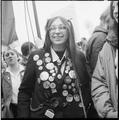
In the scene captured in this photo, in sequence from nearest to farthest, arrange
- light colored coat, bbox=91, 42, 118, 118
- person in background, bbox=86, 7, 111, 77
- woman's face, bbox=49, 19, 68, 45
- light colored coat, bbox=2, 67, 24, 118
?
light colored coat, bbox=91, 42, 118, 118 → person in background, bbox=86, 7, 111, 77 → woman's face, bbox=49, 19, 68, 45 → light colored coat, bbox=2, 67, 24, 118

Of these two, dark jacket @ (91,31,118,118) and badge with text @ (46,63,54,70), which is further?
badge with text @ (46,63,54,70)

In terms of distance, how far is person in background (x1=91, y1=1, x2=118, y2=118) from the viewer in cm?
196

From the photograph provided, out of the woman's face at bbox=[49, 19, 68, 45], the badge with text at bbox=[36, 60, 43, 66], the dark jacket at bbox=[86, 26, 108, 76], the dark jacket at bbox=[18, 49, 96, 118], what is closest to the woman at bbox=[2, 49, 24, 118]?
the dark jacket at bbox=[18, 49, 96, 118]

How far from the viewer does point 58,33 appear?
7.65 ft

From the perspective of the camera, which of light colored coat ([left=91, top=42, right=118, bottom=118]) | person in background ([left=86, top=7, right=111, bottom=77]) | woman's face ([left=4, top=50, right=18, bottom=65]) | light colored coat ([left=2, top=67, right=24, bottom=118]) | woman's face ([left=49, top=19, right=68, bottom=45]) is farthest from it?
woman's face ([left=4, top=50, right=18, bottom=65])

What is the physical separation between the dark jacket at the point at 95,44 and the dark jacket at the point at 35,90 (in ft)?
0.29

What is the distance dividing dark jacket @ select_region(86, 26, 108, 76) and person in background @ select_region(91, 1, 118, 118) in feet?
0.55

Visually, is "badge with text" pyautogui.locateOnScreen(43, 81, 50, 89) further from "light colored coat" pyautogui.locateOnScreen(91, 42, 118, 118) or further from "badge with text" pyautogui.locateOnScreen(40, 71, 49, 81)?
"light colored coat" pyautogui.locateOnScreen(91, 42, 118, 118)

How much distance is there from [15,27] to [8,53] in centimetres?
30

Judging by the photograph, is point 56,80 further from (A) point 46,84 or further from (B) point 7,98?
(B) point 7,98

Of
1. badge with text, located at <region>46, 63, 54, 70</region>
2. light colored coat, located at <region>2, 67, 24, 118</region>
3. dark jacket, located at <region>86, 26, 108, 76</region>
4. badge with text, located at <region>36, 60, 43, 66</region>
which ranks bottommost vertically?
light colored coat, located at <region>2, 67, 24, 118</region>

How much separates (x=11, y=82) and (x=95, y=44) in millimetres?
1070

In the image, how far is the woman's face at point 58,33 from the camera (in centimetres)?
233

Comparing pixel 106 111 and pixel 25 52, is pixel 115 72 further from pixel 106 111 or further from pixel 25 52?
pixel 25 52
